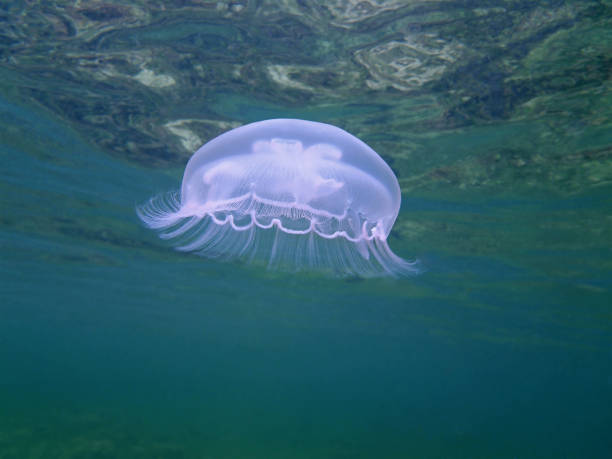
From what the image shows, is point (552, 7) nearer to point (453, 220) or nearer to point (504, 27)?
point (504, 27)

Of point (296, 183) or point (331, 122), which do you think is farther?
point (331, 122)

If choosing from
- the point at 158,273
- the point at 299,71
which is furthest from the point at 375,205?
the point at 158,273

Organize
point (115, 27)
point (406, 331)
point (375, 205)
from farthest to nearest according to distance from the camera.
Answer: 1. point (406, 331)
2. point (115, 27)
3. point (375, 205)

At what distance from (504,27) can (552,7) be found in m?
0.48

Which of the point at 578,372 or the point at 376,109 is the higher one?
the point at 376,109

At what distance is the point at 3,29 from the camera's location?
5395mm

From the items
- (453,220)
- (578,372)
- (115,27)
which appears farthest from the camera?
(578,372)

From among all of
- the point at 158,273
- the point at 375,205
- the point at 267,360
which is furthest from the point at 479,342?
the point at 267,360

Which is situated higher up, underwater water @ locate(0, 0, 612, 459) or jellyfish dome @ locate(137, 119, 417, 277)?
underwater water @ locate(0, 0, 612, 459)

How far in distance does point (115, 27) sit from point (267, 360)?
192 ft

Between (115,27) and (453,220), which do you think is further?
(453,220)

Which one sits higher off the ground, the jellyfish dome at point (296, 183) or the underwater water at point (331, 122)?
the underwater water at point (331, 122)

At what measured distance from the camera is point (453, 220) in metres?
10.1

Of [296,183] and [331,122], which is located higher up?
[331,122]
